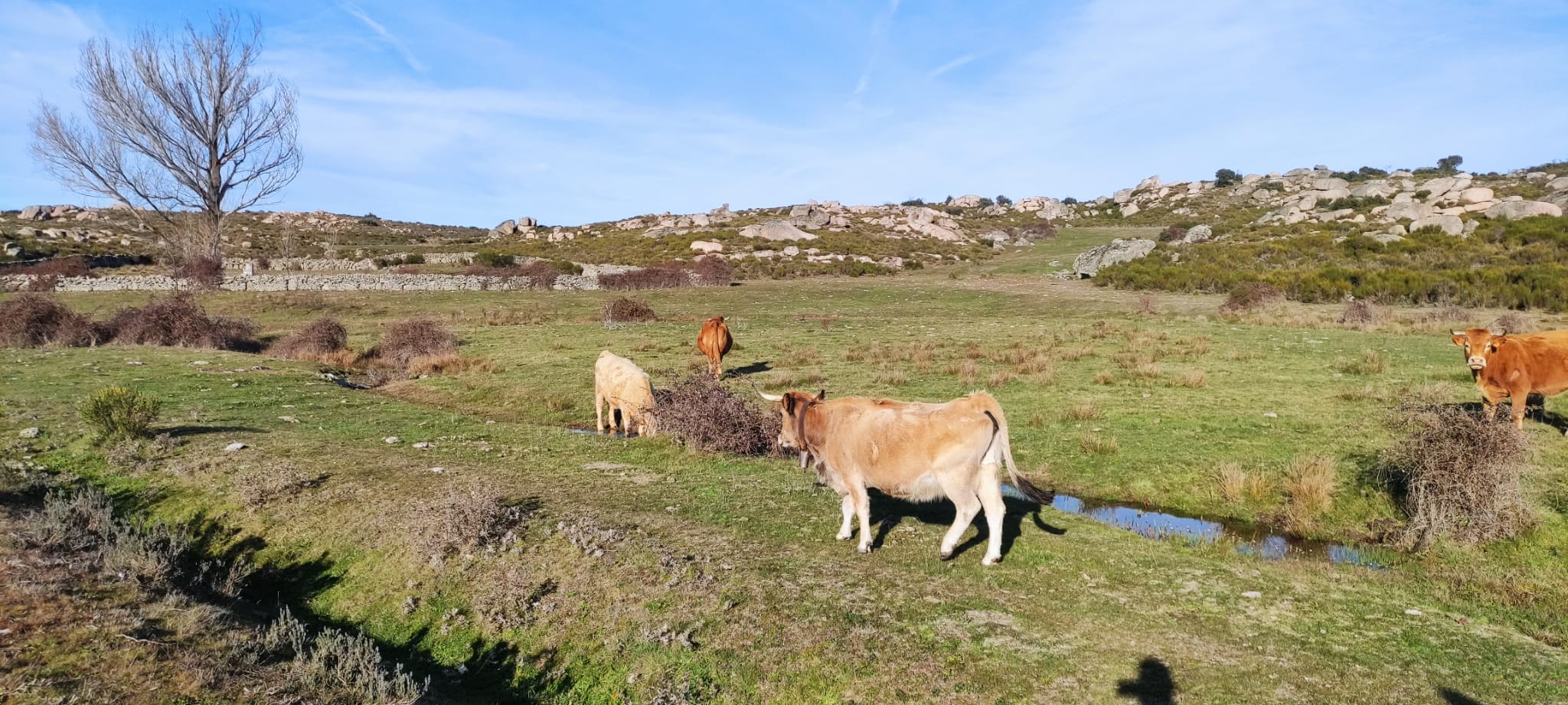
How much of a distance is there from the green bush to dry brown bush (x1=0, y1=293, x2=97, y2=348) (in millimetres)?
19644

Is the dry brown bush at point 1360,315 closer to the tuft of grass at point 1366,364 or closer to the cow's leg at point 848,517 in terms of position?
the tuft of grass at point 1366,364

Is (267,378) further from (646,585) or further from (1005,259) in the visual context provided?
(1005,259)

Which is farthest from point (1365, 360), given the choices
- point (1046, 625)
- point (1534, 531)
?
point (1046, 625)

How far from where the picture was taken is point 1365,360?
19828 millimetres

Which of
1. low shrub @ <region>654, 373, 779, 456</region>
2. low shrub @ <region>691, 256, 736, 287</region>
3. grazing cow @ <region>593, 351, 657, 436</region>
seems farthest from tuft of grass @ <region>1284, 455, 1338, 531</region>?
low shrub @ <region>691, 256, 736, 287</region>

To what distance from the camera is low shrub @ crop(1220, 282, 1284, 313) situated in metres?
35.0

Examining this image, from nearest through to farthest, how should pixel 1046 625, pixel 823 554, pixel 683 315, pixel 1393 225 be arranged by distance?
pixel 1046 625 < pixel 823 554 < pixel 683 315 < pixel 1393 225

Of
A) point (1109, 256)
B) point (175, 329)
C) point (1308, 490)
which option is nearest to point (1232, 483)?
point (1308, 490)

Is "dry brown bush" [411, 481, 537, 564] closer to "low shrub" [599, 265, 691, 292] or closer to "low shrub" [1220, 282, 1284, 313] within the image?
"low shrub" [1220, 282, 1284, 313]

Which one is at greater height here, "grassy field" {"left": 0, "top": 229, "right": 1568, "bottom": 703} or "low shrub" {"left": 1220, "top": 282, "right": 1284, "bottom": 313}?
"low shrub" {"left": 1220, "top": 282, "right": 1284, "bottom": 313}

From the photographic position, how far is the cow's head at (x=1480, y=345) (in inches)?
542

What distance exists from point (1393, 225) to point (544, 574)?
7111 cm

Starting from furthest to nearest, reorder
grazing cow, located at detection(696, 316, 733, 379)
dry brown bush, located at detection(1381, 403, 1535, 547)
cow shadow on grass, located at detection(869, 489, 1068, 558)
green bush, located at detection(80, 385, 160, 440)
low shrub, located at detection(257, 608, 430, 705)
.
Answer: grazing cow, located at detection(696, 316, 733, 379), green bush, located at detection(80, 385, 160, 440), dry brown bush, located at detection(1381, 403, 1535, 547), cow shadow on grass, located at detection(869, 489, 1068, 558), low shrub, located at detection(257, 608, 430, 705)

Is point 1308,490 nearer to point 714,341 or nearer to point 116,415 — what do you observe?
point 714,341
